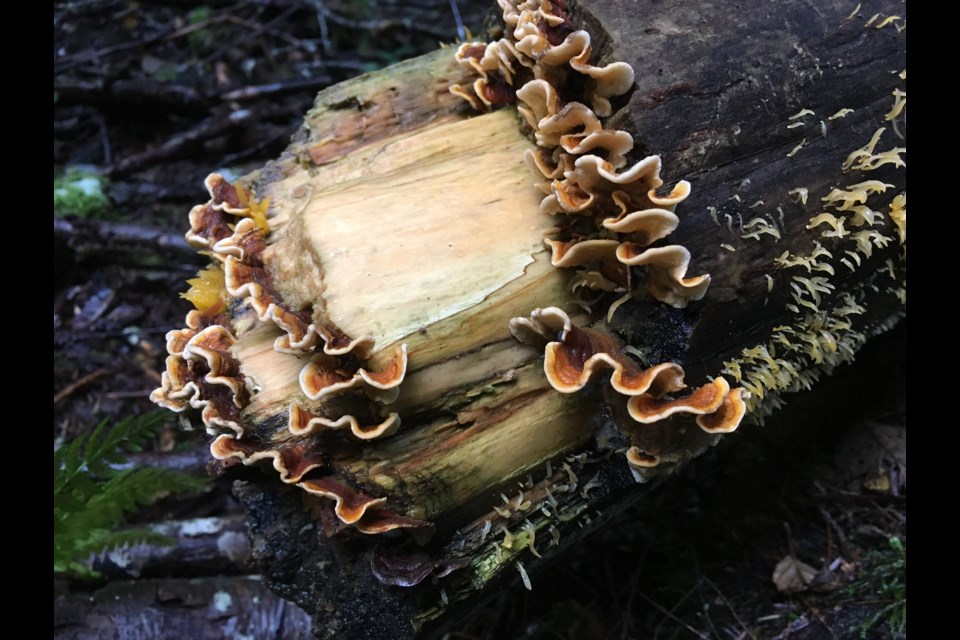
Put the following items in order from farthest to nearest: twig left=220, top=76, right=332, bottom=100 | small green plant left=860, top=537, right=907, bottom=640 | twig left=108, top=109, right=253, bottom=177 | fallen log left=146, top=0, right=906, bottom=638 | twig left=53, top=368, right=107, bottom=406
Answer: twig left=220, top=76, right=332, bottom=100
twig left=108, top=109, right=253, bottom=177
twig left=53, top=368, right=107, bottom=406
small green plant left=860, top=537, right=907, bottom=640
fallen log left=146, top=0, right=906, bottom=638

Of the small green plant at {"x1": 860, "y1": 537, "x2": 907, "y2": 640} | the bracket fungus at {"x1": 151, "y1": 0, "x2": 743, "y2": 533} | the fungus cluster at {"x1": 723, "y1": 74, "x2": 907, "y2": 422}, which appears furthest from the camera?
the small green plant at {"x1": 860, "y1": 537, "x2": 907, "y2": 640}

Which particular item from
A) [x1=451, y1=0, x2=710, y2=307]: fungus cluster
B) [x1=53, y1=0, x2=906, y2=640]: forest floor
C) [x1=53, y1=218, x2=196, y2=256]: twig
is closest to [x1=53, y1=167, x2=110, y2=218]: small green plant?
[x1=53, y1=0, x2=906, y2=640]: forest floor

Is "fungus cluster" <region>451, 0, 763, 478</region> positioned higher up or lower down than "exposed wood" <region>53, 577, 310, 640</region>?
higher up

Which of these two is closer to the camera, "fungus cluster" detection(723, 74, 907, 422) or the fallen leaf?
"fungus cluster" detection(723, 74, 907, 422)

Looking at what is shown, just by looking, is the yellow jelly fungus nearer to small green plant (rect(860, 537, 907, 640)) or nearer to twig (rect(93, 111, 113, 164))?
small green plant (rect(860, 537, 907, 640))

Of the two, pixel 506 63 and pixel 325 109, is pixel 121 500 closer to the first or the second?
pixel 325 109
